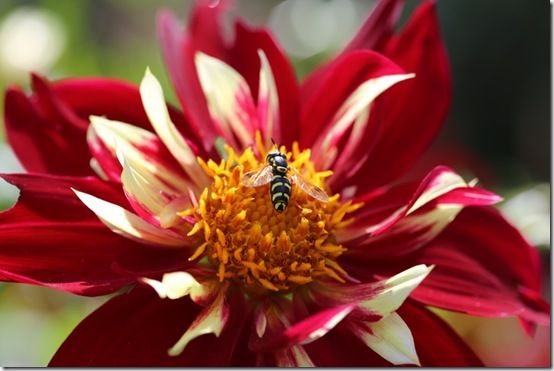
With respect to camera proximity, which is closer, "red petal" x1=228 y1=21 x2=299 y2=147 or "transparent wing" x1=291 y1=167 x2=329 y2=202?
"transparent wing" x1=291 y1=167 x2=329 y2=202

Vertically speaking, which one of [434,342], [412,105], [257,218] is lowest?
[434,342]

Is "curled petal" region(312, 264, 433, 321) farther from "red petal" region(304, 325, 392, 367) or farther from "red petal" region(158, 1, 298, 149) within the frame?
"red petal" region(158, 1, 298, 149)

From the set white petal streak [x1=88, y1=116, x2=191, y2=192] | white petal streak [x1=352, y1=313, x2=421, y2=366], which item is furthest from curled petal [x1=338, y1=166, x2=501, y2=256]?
white petal streak [x1=88, y1=116, x2=191, y2=192]

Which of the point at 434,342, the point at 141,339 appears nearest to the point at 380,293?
the point at 434,342

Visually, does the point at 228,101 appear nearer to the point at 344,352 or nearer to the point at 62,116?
the point at 62,116

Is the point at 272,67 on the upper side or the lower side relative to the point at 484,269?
upper

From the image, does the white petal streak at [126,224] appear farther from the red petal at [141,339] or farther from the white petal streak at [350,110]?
the white petal streak at [350,110]

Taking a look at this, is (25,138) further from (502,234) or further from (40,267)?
(502,234)

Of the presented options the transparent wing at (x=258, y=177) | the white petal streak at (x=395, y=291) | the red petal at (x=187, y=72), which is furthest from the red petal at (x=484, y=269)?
the red petal at (x=187, y=72)
